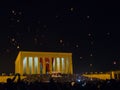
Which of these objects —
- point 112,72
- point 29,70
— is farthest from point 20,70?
point 112,72

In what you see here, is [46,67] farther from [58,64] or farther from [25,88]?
[25,88]

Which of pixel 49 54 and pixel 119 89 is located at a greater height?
pixel 49 54

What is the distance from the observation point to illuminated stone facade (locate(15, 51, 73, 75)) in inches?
2970

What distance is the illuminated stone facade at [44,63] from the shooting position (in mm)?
75438

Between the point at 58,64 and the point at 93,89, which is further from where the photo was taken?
the point at 58,64

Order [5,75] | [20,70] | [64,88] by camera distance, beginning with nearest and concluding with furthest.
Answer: [64,88], [5,75], [20,70]

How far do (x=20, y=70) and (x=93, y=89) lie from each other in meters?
64.7

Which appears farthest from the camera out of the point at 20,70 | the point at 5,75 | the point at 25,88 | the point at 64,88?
the point at 20,70

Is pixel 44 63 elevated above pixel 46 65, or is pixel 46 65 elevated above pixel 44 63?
pixel 44 63

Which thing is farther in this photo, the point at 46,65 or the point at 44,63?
the point at 46,65

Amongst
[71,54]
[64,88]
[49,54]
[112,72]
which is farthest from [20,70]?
[64,88]

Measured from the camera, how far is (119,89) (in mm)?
12336

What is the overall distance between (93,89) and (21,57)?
63.5m

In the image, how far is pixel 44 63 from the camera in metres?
77.9
